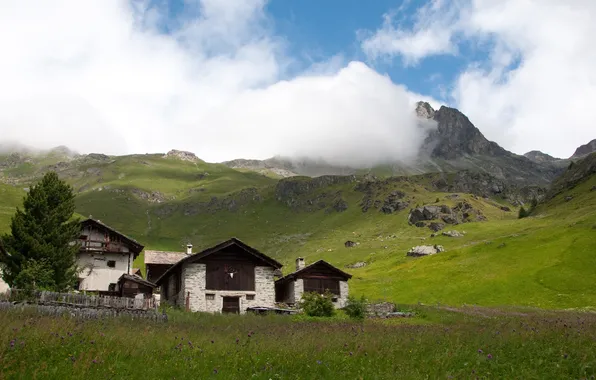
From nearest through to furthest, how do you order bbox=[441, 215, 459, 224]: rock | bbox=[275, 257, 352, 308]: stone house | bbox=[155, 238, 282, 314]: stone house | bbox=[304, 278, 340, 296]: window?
bbox=[155, 238, 282, 314]: stone house, bbox=[275, 257, 352, 308]: stone house, bbox=[304, 278, 340, 296]: window, bbox=[441, 215, 459, 224]: rock

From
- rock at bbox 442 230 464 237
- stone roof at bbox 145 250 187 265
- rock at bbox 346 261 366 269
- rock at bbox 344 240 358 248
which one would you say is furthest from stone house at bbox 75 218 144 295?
rock at bbox 344 240 358 248

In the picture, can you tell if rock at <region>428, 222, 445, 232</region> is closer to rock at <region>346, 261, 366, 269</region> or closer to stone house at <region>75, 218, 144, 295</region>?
rock at <region>346, 261, 366, 269</region>

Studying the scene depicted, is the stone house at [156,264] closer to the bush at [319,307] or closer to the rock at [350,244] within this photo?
the bush at [319,307]

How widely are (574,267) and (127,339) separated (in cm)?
6803

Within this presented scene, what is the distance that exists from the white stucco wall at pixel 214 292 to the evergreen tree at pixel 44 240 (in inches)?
423

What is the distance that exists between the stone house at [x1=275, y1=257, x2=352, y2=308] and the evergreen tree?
25.3 meters

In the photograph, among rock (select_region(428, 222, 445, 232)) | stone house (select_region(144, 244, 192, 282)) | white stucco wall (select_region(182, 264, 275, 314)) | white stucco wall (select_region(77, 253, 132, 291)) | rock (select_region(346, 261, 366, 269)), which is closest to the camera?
white stucco wall (select_region(182, 264, 275, 314))

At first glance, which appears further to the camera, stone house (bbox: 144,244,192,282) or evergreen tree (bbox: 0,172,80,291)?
stone house (bbox: 144,244,192,282)

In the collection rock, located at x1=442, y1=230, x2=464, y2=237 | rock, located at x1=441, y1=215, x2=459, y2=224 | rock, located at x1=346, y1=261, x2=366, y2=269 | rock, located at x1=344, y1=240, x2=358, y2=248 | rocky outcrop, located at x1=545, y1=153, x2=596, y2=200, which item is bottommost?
rock, located at x1=346, y1=261, x2=366, y2=269

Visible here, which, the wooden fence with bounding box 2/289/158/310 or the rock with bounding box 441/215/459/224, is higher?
the rock with bounding box 441/215/459/224

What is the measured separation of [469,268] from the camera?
78875 mm

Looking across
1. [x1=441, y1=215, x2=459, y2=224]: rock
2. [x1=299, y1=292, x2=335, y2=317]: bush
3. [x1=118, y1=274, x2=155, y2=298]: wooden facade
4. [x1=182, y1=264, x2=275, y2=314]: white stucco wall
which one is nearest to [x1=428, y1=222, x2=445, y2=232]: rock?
[x1=441, y1=215, x2=459, y2=224]: rock

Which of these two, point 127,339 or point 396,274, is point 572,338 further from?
point 396,274

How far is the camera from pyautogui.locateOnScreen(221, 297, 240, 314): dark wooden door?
164 feet
